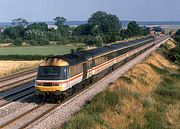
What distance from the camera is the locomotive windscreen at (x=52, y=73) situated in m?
24.3

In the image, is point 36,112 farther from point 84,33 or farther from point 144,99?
point 84,33

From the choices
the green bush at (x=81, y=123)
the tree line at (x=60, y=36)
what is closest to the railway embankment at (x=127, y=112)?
the green bush at (x=81, y=123)

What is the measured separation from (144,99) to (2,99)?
30.2 feet

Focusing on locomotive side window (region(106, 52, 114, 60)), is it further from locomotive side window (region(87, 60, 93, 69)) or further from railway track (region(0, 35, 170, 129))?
railway track (region(0, 35, 170, 129))

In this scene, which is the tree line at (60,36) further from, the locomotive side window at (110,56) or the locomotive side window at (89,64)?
the locomotive side window at (89,64)

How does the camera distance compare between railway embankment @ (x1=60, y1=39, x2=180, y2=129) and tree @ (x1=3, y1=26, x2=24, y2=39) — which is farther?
tree @ (x1=3, y1=26, x2=24, y2=39)

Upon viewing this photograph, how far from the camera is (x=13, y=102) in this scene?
25.2 meters

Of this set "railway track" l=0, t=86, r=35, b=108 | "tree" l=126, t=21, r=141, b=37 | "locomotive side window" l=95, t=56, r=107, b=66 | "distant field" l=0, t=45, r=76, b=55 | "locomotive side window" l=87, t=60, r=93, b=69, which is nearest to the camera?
"railway track" l=0, t=86, r=35, b=108

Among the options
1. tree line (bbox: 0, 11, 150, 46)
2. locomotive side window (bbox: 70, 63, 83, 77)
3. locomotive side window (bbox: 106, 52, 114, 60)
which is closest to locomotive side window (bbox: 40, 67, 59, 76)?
locomotive side window (bbox: 70, 63, 83, 77)

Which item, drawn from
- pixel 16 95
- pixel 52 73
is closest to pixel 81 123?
pixel 52 73

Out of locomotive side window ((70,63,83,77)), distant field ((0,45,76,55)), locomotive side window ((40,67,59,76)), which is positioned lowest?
distant field ((0,45,76,55))

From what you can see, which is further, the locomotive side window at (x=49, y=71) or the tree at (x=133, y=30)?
the tree at (x=133, y=30)

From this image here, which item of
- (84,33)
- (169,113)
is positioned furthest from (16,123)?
(84,33)

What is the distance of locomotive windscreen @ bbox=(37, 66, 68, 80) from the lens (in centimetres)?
2430
